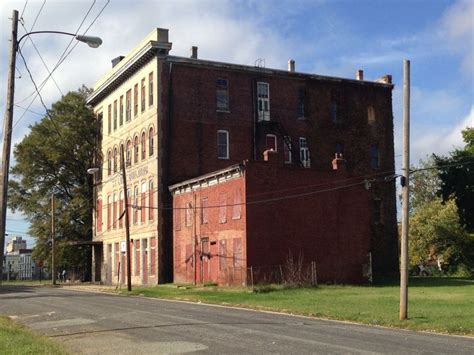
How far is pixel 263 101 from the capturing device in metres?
51.1

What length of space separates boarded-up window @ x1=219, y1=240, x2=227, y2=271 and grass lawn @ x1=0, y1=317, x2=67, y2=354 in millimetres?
24365

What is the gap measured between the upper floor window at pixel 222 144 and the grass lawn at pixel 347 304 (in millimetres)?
13897

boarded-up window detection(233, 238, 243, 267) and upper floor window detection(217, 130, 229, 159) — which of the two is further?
upper floor window detection(217, 130, 229, 159)

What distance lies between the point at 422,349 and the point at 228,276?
2654 centimetres

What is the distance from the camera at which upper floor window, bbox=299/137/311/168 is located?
52469mm

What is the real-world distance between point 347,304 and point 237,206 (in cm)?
1454

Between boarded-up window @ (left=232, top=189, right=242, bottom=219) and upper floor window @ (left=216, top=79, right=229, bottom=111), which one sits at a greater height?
upper floor window @ (left=216, top=79, right=229, bottom=111)

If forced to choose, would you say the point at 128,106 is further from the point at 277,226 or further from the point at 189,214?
the point at 277,226

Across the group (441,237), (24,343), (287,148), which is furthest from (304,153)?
(24,343)

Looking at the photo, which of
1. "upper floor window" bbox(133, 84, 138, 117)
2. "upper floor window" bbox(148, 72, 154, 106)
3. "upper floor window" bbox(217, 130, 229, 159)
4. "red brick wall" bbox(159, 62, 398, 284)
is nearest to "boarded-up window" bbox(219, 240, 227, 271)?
"red brick wall" bbox(159, 62, 398, 284)

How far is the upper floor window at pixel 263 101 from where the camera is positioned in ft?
167

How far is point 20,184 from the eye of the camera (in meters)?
66.9

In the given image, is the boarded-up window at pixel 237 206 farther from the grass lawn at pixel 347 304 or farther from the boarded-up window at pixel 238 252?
the grass lawn at pixel 347 304

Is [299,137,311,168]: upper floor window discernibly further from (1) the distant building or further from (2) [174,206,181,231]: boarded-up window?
(1) the distant building
